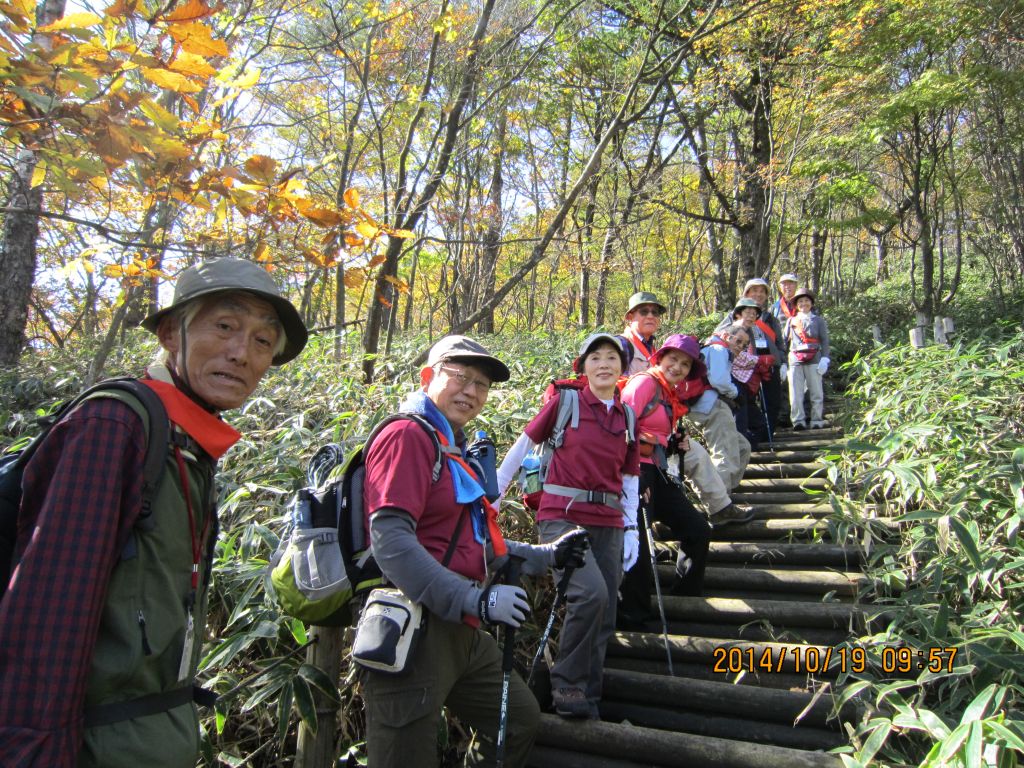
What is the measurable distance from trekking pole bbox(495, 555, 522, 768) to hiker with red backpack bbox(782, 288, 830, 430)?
710cm

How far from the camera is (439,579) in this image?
208 cm

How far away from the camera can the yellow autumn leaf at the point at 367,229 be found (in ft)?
10.2

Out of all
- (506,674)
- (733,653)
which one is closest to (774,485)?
(733,653)

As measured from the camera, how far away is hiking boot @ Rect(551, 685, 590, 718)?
3248mm

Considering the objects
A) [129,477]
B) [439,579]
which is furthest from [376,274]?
[129,477]

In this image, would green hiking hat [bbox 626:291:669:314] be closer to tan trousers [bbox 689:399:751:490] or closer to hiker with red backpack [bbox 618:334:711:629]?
hiker with red backpack [bbox 618:334:711:629]

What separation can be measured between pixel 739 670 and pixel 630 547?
96 cm

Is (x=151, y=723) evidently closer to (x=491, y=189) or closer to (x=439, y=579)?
(x=439, y=579)

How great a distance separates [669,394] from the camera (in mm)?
4984

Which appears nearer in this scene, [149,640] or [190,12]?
[149,640]

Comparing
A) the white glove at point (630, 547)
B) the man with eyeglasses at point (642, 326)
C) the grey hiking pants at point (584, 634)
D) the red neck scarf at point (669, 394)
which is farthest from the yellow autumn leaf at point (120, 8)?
the man with eyeglasses at point (642, 326)

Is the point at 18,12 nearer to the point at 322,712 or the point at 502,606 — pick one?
the point at 502,606

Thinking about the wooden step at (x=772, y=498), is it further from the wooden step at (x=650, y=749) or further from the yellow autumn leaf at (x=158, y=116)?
the yellow autumn leaf at (x=158, y=116)

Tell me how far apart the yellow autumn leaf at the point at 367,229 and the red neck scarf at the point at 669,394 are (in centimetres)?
251
